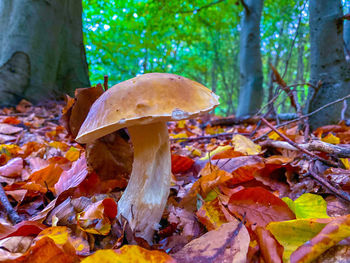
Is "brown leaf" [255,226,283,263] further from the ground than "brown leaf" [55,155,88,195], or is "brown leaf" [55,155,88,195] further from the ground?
"brown leaf" [55,155,88,195]

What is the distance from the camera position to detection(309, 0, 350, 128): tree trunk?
204 cm

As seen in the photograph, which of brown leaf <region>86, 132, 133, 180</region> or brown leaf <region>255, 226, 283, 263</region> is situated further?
brown leaf <region>86, 132, 133, 180</region>

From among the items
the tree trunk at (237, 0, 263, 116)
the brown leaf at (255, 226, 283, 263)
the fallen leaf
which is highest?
the tree trunk at (237, 0, 263, 116)

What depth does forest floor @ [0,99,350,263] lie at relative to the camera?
22.0 inches

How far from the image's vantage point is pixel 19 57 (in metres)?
3.53

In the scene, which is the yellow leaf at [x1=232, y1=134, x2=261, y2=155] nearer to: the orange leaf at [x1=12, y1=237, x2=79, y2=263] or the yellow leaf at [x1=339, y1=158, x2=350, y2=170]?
the yellow leaf at [x1=339, y1=158, x2=350, y2=170]

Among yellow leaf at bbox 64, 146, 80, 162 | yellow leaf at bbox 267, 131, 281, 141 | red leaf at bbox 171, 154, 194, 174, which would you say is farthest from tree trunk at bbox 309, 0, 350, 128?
yellow leaf at bbox 64, 146, 80, 162

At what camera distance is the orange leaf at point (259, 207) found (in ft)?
2.47

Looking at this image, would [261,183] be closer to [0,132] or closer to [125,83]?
[125,83]

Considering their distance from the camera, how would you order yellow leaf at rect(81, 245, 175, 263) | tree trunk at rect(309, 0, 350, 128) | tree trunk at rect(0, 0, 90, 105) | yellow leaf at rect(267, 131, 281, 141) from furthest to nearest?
tree trunk at rect(0, 0, 90, 105) → tree trunk at rect(309, 0, 350, 128) → yellow leaf at rect(267, 131, 281, 141) → yellow leaf at rect(81, 245, 175, 263)

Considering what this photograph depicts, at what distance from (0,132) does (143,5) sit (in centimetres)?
546

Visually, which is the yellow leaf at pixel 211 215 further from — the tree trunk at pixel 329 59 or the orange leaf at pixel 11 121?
the orange leaf at pixel 11 121

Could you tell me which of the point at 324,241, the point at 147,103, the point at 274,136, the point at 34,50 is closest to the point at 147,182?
the point at 147,103

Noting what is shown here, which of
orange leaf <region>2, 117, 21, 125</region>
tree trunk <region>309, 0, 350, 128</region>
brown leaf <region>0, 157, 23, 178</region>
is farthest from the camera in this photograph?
orange leaf <region>2, 117, 21, 125</region>
